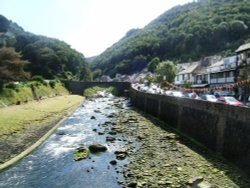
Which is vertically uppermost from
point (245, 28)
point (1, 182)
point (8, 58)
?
point (245, 28)

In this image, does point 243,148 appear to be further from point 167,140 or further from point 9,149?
point 9,149

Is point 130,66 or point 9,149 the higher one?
point 130,66

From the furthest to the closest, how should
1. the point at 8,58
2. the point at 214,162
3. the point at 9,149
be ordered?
the point at 8,58 < the point at 9,149 < the point at 214,162

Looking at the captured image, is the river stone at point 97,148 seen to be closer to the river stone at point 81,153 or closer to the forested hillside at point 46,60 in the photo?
the river stone at point 81,153

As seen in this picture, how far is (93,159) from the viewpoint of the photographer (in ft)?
67.1

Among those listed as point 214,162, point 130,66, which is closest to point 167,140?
point 214,162

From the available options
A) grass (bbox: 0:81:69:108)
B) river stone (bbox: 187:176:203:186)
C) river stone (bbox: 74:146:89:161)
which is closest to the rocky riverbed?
river stone (bbox: 187:176:203:186)

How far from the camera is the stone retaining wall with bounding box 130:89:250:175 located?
56.3 ft

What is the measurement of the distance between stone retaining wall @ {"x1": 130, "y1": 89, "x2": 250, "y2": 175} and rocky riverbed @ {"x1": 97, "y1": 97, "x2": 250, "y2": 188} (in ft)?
2.40

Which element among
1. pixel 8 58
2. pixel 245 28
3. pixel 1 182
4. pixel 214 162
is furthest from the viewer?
pixel 245 28

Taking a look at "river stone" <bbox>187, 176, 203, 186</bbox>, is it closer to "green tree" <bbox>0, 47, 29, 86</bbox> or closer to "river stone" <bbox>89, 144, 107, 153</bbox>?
"river stone" <bbox>89, 144, 107, 153</bbox>

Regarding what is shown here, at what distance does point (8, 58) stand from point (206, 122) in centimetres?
4252

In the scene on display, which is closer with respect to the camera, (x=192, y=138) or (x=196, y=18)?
(x=192, y=138)

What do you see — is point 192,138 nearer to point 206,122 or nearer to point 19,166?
point 206,122
